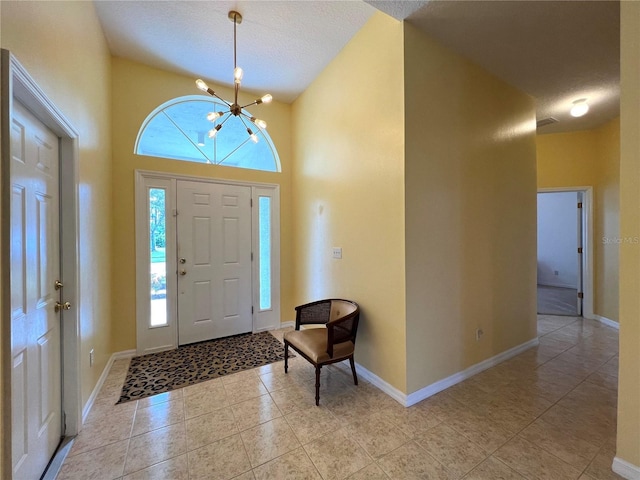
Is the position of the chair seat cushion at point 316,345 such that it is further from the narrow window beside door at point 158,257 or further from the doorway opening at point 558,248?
→ the doorway opening at point 558,248

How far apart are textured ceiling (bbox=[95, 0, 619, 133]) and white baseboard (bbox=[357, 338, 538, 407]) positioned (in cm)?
299

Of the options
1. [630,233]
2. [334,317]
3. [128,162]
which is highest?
[128,162]

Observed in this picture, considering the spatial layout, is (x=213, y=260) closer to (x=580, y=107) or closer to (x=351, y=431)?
(x=351, y=431)

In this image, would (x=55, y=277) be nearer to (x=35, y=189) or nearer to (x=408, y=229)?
(x=35, y=189)

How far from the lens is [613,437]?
172 centimetres

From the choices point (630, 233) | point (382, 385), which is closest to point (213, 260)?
point (382, 385)

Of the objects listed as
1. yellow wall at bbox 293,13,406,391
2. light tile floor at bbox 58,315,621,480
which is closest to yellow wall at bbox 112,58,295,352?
light tile floor at bbox 58,315,621,480

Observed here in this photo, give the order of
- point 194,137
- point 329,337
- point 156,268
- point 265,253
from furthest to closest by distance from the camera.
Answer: point 265,253
point 194,137
point 156,268
point 329,337

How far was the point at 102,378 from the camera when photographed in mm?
2404

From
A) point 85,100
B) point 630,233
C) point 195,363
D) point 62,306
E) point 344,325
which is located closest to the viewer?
point 630,233

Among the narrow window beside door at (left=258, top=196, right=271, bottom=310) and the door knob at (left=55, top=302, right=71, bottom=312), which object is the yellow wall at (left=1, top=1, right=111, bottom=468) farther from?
the narrow window beside door at (left=258, top=196, right=271, bottom=310)

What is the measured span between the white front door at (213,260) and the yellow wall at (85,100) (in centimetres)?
72

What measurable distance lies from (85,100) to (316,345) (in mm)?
2721

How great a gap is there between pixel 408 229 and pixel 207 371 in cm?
239
